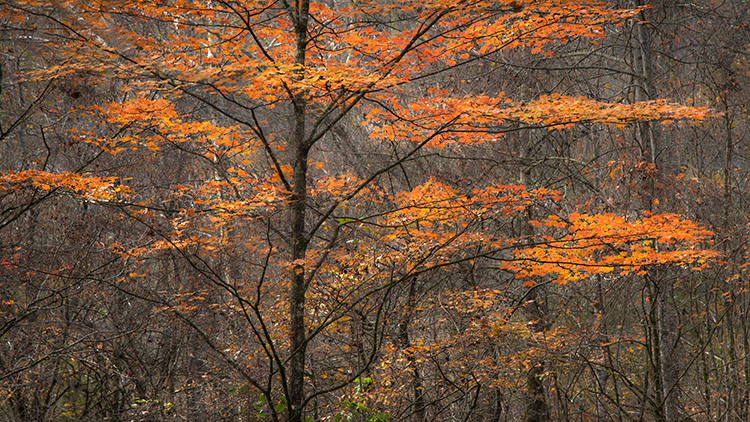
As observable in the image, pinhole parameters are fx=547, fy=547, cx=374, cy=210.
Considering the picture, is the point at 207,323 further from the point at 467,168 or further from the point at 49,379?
the point at 467,168

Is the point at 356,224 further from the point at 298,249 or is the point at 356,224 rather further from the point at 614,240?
the point at 614,240

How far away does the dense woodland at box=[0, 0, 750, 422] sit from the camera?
15.0 ft

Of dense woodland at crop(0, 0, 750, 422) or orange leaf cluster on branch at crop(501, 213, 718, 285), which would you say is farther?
orange leaf cluster on branch at crop(501, 213, 718, 285)

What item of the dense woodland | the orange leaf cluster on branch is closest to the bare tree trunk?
the dense woodland

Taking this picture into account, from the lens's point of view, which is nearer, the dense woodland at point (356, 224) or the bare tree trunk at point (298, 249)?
the dense woodland at point (356, 224)

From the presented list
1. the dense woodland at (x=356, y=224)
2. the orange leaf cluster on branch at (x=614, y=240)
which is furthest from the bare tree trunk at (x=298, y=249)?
the orange leaf cluster on branch at (x=614, y=240)

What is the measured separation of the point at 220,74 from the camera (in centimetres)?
434

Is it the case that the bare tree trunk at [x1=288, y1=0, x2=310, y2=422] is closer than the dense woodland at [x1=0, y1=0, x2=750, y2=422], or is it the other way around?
the dense woodland at [x1=0, y1=0, x2=750, y2=422]

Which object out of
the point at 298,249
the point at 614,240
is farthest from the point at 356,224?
the point at 614,240

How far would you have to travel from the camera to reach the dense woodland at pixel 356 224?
15.0ft

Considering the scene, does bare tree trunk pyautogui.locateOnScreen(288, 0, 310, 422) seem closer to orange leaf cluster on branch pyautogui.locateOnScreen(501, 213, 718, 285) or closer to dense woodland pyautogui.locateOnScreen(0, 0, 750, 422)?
dense woodland pyautogui.locateOnScreen(0, 0, 750, 422)

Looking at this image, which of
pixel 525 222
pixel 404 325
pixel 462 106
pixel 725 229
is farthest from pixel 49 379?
pixel 725 229

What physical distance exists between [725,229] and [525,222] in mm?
2897

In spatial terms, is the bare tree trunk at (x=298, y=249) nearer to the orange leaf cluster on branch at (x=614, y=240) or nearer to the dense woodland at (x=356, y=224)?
the dense woodland at (x=356, y=224)
